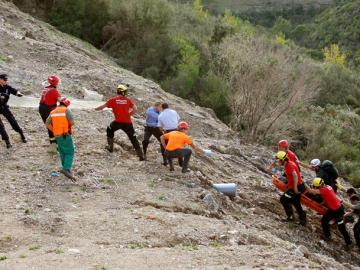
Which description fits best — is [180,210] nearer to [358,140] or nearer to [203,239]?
[203,239]

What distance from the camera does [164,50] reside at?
109 feet

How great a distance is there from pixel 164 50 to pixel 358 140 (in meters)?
11.7

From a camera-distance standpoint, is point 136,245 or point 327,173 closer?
point 136,245

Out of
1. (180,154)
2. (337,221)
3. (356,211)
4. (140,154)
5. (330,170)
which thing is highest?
(180,154)

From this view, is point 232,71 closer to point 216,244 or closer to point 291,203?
point 291,203

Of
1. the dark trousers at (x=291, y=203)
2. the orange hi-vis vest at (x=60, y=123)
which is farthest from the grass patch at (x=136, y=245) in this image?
the dark trousers at (x=291, y=203)

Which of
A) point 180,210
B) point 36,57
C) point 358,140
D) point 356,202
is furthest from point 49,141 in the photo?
point 358,140

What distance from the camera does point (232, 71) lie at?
88.8ft

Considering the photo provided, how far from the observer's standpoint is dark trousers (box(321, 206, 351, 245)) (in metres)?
12.5

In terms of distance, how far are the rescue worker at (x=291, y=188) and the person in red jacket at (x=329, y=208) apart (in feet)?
1.24

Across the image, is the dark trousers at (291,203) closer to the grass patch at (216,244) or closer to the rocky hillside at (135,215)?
the rocky hillside at (135,215)

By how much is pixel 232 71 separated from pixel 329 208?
50.0 ft

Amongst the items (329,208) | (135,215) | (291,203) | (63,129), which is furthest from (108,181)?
(329,208)

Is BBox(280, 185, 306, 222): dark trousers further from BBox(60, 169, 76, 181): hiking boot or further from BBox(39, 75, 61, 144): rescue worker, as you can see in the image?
BBox(39, 75, 61, 144): rescue worker
